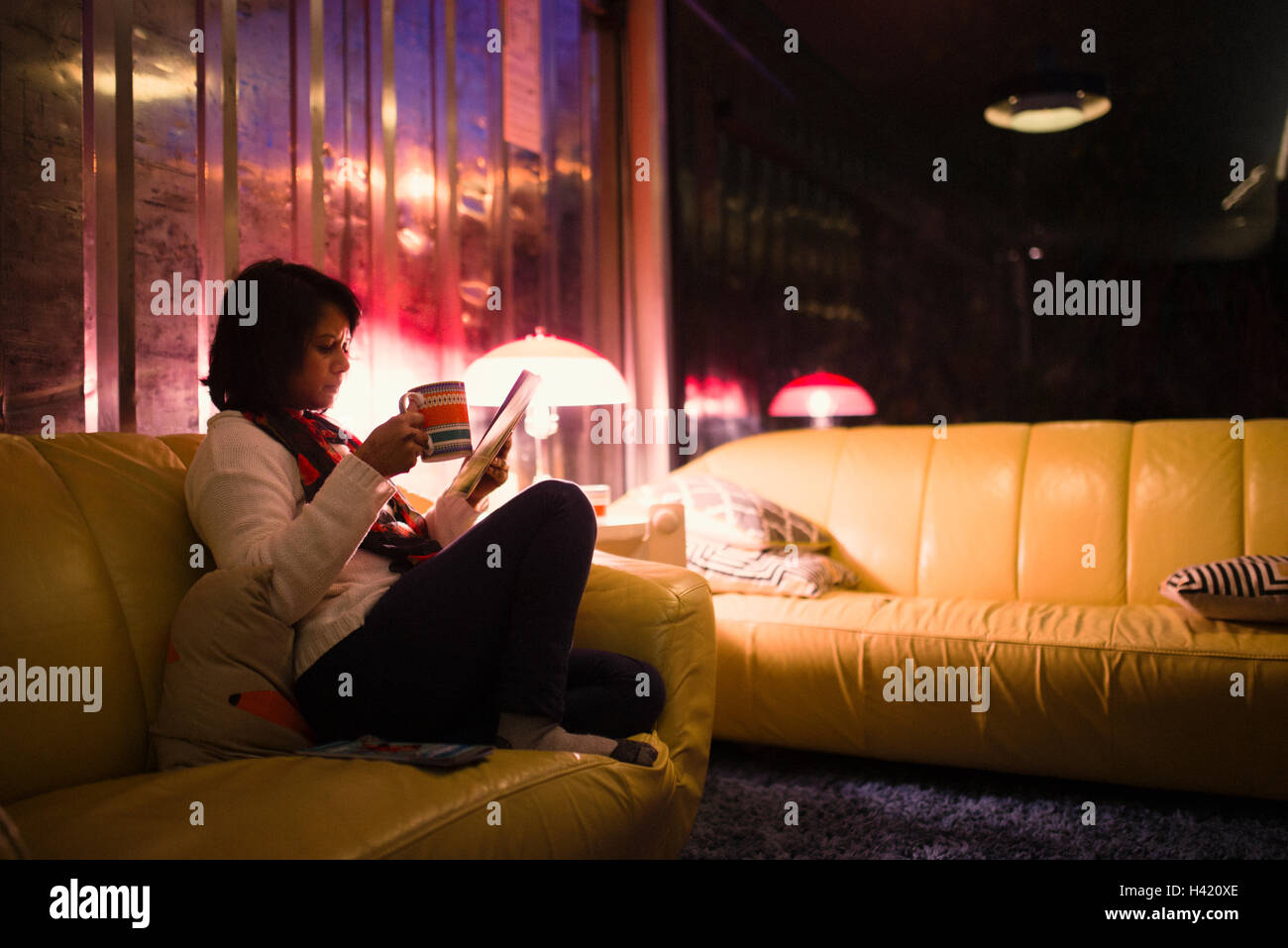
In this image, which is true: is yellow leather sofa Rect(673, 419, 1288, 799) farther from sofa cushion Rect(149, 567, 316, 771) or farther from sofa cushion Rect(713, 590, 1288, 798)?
sofa cushion Rect(149, 567, 316, 771)

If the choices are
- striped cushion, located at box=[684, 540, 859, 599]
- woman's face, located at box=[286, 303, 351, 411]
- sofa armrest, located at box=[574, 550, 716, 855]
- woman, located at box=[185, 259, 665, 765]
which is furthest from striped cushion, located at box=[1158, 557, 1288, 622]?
woman's face, located at box=[286, 303, 351, 411]

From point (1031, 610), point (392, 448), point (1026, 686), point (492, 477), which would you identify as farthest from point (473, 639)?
point (1031, 610)

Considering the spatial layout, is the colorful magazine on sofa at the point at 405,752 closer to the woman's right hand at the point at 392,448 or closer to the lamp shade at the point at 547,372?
the woman's right hand at the point at 392,448

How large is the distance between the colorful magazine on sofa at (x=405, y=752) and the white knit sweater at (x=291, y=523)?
132 millimetres

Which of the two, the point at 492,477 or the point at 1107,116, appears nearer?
the point at 492,477

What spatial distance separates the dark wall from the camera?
2.57m

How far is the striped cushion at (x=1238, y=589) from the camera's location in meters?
1.71

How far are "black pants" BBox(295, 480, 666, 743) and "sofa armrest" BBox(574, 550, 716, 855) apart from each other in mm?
199

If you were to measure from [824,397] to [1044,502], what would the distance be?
33.4 inches

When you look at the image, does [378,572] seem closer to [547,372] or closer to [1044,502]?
[547,372]

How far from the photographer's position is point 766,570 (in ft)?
7.45

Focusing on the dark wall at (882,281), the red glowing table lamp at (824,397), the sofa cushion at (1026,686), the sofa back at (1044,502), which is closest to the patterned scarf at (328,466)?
the sofa cushion at (1026,686)
